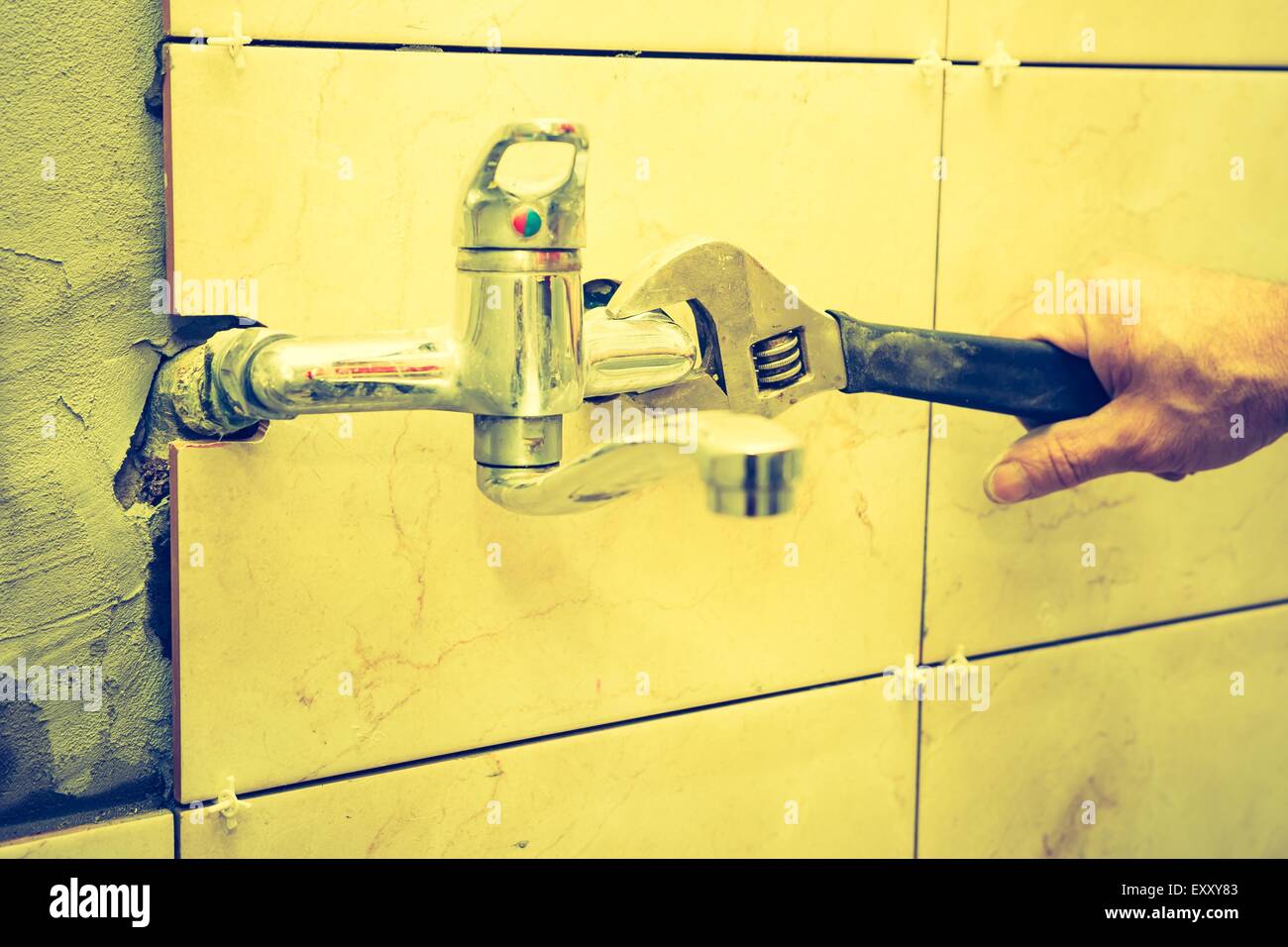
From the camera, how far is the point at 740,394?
2.10 feet

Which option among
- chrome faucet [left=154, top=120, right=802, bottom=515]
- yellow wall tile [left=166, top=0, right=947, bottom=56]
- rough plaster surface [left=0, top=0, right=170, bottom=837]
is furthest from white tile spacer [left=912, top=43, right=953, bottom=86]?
rough plaster surface [left=0, top=0, right=170, bottom=837]

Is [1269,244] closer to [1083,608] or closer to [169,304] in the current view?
[1083,608]

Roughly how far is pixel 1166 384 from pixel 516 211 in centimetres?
42

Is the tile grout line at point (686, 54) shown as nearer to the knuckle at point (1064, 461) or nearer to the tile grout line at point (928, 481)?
the tile grout line at point (928, 481)

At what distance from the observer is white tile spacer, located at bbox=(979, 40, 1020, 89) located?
0.77 m

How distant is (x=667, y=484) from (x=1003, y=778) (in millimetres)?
344

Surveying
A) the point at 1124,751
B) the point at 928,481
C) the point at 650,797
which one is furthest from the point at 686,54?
the point at 1124,751

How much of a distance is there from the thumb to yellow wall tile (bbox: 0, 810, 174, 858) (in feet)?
1.61

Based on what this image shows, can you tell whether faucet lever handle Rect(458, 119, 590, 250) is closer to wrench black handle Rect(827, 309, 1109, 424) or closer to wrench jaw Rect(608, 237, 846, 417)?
wrench jaw Rect(608, 237, 846, 417)

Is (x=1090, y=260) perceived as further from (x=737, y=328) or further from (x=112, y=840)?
(x=112, y=840)

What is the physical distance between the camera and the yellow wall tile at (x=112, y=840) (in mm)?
596

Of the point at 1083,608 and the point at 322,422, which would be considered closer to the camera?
the point at 322,422

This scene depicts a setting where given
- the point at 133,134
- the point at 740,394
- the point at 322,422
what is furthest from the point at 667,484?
the point at 133,134

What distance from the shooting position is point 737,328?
63 centimetres
